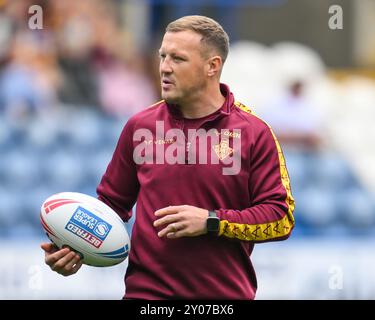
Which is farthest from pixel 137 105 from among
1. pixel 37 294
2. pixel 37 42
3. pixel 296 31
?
pixel 296 31

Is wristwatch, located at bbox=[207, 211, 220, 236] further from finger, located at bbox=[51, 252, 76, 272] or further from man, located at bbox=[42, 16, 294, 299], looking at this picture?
finger, located at bbox=[51, 252, 76, 272]

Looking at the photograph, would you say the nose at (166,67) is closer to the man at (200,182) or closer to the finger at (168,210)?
the man at (200,182)

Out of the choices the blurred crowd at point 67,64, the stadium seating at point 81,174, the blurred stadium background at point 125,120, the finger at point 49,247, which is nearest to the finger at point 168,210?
the finger at point 49,247

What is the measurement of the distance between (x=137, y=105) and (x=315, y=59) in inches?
131

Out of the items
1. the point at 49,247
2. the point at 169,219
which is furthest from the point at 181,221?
the point at 49,247

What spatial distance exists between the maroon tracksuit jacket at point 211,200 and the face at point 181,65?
13 cm

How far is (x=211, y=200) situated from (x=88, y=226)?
584mm

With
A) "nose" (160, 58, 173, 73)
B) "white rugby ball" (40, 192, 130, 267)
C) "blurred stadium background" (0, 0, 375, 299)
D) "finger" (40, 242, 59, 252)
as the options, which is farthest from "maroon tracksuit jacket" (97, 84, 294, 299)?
"blurred stadium background" (0, 0, 375, 299)

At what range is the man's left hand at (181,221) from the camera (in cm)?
494

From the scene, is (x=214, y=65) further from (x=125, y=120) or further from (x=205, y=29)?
(x=125, y=120)

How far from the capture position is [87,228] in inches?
208

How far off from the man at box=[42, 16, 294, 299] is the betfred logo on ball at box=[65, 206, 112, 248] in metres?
0.11

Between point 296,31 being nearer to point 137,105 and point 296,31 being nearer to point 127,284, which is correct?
point 137,105

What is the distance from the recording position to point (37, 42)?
468 inches
